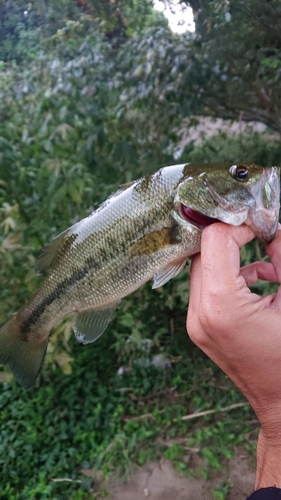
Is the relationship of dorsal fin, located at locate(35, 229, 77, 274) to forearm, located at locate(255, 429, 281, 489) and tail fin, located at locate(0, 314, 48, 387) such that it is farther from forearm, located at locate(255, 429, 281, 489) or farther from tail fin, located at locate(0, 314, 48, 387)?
forearm, located at locate(255, 429, 281, 489)

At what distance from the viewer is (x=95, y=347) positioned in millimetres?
3535

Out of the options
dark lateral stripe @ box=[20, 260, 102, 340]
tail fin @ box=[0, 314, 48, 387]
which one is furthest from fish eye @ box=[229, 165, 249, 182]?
tail fin @ box=[0, 314, 48, 387]

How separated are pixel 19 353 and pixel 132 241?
0.72m

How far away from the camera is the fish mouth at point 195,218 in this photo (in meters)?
1.37

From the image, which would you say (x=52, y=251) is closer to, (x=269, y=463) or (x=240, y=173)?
(x=240, y=173)

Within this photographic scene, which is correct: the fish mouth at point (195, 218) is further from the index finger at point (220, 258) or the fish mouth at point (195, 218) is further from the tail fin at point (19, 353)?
the tail fin at point (19, 353)

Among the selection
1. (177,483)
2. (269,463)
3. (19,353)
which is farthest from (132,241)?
(177,483)

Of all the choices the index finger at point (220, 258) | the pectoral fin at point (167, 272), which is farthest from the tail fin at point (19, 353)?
the index finger at point (220, 258)

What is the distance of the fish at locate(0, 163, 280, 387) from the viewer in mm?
1315

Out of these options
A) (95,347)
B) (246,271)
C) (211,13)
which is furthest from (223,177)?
(95,347)

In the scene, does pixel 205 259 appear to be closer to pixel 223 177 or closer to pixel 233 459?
pixel 223 177

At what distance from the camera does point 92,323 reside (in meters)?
1.59

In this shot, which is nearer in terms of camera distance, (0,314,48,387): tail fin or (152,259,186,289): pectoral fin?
(152,259,186,289): pectoral fin

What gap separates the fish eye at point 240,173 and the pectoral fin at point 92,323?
0.68 meters
